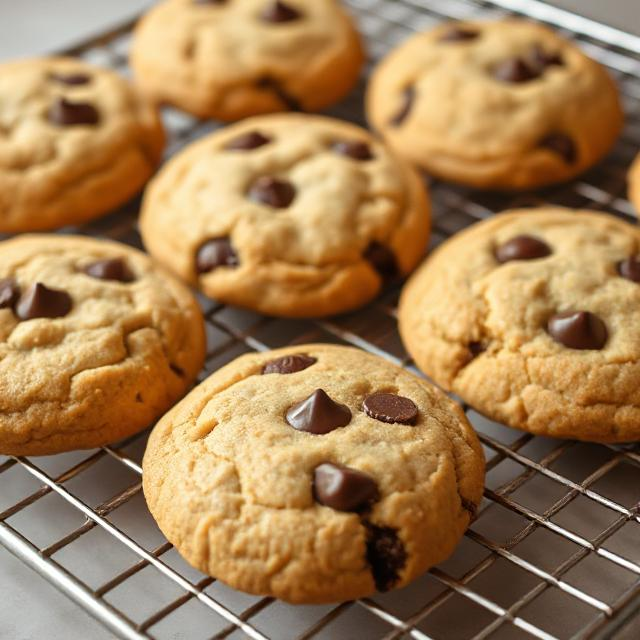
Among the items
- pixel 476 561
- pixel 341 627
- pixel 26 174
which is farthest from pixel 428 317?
pixel 26 174

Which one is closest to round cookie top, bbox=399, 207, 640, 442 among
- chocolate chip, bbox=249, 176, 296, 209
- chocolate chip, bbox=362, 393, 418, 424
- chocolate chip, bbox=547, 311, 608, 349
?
chocolate chip, bbox=547, 311, 608, 349

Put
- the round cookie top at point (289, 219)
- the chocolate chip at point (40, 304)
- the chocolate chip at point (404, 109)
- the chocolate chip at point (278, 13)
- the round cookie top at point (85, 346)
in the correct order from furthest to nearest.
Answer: the chocolate chip at point (278, 13) → the chocolate chip at point (404, 109) → the round cookie top at point (289, 219) → the chocolate chip at point (40, 304) → the round cookie top at point (85, 346)

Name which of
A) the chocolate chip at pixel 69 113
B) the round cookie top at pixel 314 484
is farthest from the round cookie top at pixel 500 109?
the round cookie top at pixel 314 484

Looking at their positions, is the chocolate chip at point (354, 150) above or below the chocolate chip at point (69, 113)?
below

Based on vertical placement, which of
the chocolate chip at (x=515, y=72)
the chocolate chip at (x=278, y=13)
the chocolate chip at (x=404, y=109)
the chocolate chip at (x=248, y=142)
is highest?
the chocolate chip at (x=278, y=13)

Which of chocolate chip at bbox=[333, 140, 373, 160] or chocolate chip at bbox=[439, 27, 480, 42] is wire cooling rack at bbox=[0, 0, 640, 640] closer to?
chocolate chip at bbox=[333, 140, 373, 160]

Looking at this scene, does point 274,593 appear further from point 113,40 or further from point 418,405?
point 113,40

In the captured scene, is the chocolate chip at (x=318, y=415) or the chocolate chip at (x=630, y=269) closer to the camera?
the chocolate chip at (x=318, y=415)

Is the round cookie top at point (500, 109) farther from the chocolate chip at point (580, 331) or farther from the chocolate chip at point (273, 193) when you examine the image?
the chocolate chip at point (580, 331)

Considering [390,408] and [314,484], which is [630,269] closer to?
[390,408]
